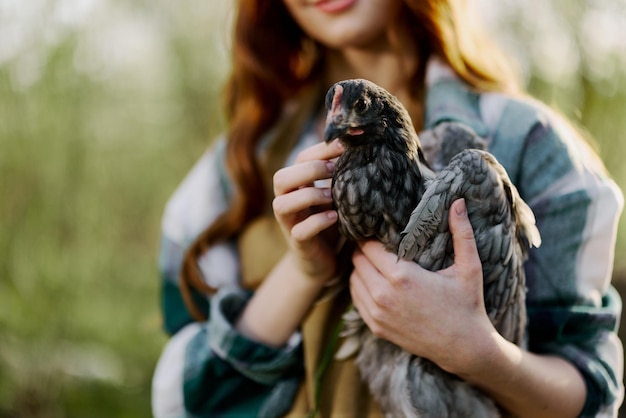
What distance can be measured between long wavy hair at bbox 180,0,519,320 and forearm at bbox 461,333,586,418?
54 centimetres

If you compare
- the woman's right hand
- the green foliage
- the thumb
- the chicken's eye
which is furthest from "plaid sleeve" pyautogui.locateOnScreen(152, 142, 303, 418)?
the green foliage

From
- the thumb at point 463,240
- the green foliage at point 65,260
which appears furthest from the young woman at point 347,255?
the green foliage at point 65,260

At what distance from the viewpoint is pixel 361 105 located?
2.55 ft

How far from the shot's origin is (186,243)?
59.7 inches

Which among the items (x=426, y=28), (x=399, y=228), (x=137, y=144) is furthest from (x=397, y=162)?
(x=137, y=144)

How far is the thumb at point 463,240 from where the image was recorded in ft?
2.74

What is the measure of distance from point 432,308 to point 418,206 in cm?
18

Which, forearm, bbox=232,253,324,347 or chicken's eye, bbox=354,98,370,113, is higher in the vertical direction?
chicken's eye, bbox=354,98,370,113

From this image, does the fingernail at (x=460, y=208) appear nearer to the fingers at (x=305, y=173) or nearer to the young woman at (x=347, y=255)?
the young woman at (x=347, y=255)

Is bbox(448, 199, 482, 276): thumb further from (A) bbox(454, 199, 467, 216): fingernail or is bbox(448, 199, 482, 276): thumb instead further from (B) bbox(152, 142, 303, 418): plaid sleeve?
(B) bbox(152, 142, 303, 418): plaid sleeve

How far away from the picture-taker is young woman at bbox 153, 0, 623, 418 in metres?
0.94

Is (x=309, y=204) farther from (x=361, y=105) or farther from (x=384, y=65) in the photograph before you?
(x=384, y=65)

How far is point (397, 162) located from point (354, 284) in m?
0.27

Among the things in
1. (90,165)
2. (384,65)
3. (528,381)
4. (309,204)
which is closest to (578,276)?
(528,381)
